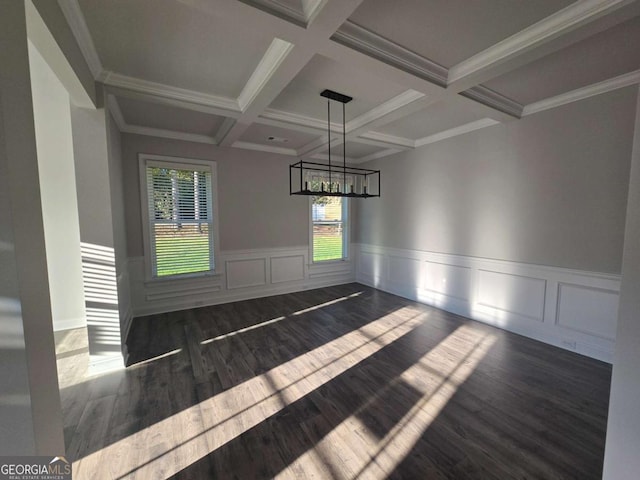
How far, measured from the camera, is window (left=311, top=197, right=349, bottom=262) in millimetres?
5617

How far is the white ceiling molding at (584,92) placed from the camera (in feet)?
8.10

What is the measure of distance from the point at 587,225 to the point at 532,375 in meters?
1.66

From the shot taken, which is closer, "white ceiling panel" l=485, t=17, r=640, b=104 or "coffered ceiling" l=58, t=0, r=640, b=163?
"coffered ceiling" l=58, t=0, r=640, b=163

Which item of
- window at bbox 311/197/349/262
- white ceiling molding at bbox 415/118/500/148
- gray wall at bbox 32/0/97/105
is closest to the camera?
gray wall at bbox 32/0/97/105

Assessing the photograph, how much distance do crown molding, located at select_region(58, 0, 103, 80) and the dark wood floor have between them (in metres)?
2.71

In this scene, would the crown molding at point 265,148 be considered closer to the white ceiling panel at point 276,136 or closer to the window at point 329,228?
the white ceiling panel at point 276,136

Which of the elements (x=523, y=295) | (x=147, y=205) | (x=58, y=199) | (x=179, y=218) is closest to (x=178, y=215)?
(x=179, y=218)

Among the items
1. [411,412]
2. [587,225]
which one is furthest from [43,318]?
[587,225]

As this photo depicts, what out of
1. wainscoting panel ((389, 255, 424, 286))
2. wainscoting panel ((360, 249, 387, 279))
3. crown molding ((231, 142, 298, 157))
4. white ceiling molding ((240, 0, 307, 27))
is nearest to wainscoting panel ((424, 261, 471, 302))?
wainscoting panel ((389, 255, 424, 286))

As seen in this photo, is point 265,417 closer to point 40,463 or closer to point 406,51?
point 40,463

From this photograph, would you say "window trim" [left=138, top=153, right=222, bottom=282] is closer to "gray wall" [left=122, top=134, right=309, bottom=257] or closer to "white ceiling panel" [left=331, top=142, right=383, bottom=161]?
"gray wall" [left=122, top=134, right=309, bottom=257]

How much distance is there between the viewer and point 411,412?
6.73 ft

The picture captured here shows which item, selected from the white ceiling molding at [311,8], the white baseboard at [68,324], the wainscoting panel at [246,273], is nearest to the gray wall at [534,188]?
the wainscoting panel at [246,273]

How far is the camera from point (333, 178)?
5.25 meters
